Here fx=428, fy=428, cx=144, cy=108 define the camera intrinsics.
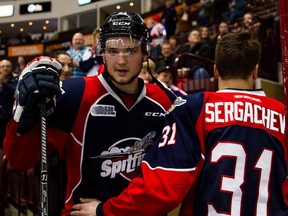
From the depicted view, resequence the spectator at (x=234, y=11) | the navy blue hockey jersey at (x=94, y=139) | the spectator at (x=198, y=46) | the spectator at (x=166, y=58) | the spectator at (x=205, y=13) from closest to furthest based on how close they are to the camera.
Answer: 1. the navy blue hockey jersey at (x=94, y=139)
2. the spectator at (x=166, y=58)
3. the spectator at (x=198, y=46)
4. the spectator at (x=234, y=11)
5. the spectator at (x=205, y=13)

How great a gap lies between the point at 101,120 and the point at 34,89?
0.35 metres

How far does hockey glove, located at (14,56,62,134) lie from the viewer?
1.56m

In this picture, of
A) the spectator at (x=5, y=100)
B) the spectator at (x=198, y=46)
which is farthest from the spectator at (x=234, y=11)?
the spectator at (x=5, y=100)

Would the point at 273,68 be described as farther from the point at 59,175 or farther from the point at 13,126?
the point at 13,126

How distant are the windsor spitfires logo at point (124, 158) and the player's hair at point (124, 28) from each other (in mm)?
435

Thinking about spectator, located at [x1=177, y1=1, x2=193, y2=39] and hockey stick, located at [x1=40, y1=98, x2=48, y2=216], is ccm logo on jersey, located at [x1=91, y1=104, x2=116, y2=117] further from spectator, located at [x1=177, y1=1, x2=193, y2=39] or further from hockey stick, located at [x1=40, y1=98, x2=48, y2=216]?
spectator, located at [x1=177, y1=1, x2=193, y2=39]

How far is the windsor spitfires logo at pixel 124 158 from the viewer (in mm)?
1787

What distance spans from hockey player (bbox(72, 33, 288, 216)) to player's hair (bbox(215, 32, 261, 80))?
104 millimetres

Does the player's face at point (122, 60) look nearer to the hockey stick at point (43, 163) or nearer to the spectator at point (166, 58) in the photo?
the hockey stick at point (43, 163)

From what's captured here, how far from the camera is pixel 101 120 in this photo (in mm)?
1804

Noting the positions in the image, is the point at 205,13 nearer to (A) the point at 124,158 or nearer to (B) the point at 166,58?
(B) the point at 166,58

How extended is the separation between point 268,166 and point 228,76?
38cm

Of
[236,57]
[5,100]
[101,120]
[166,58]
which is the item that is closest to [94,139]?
[101,120]

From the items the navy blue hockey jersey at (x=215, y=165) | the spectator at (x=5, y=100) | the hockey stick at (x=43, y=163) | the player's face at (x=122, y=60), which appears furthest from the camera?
the spectator at (x=5, y=100)
